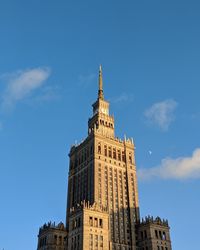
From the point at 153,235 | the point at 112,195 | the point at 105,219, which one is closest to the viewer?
the point at 105,219

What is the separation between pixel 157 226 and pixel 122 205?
19124mm

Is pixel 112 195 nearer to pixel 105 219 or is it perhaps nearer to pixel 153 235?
pixel 105 219

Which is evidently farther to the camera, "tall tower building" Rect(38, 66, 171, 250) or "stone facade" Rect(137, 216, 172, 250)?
"stone facade" Rect(137, 216, 172, 250)

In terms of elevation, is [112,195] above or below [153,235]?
above

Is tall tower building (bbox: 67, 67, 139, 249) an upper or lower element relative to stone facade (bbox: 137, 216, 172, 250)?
upper

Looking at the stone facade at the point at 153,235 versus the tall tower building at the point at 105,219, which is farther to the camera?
the stone facade at the point at 153,235

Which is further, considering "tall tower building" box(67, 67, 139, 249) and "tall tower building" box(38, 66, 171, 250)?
"tall tower building" box(67, 67, 139, 249)

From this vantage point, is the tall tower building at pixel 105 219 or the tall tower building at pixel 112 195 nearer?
the tall tower building at pixel 105 219

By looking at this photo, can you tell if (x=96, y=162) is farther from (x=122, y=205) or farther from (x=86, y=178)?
(x=122, y=205)

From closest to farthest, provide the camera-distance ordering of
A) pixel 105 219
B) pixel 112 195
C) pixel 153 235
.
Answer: pixel 105 219 < pixel 153 235 < pixel 112 195

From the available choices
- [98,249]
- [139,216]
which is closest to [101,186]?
[139,216]

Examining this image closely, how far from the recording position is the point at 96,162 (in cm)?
19300

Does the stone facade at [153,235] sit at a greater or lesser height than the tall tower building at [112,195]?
lesser

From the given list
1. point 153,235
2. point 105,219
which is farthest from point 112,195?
point 153,235
